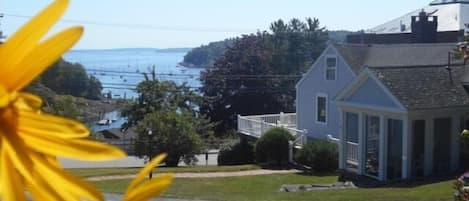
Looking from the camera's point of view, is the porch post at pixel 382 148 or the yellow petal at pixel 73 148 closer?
the yellow petal at pixel 73 148

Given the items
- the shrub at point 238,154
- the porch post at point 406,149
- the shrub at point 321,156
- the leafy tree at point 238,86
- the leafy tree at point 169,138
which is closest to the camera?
the porch post at point 406,149

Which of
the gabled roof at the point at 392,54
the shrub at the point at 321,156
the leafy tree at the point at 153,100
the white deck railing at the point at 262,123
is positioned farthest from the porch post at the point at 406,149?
the leafy tree at the point at 153,100

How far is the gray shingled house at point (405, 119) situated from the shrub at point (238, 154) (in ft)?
26.1

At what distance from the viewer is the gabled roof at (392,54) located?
1061 inches

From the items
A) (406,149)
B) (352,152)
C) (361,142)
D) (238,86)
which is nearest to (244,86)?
(238,86)

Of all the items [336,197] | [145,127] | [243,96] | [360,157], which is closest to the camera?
[336,197]

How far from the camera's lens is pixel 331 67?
94.0 ft

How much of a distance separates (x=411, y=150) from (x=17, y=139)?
20.3 meters

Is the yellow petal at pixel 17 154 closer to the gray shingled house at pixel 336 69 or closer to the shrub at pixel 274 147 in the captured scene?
the shrub at pixel 274 147

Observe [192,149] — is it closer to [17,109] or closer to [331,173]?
[331,173]

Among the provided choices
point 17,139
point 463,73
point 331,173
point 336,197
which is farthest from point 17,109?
point 331,173

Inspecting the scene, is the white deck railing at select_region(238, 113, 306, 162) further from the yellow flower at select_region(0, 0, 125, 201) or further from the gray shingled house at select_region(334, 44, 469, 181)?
the yellow flower at select_region(0, 0, 125, 201)

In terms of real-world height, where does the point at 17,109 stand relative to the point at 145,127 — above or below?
above

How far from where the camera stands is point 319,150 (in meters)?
23.9
